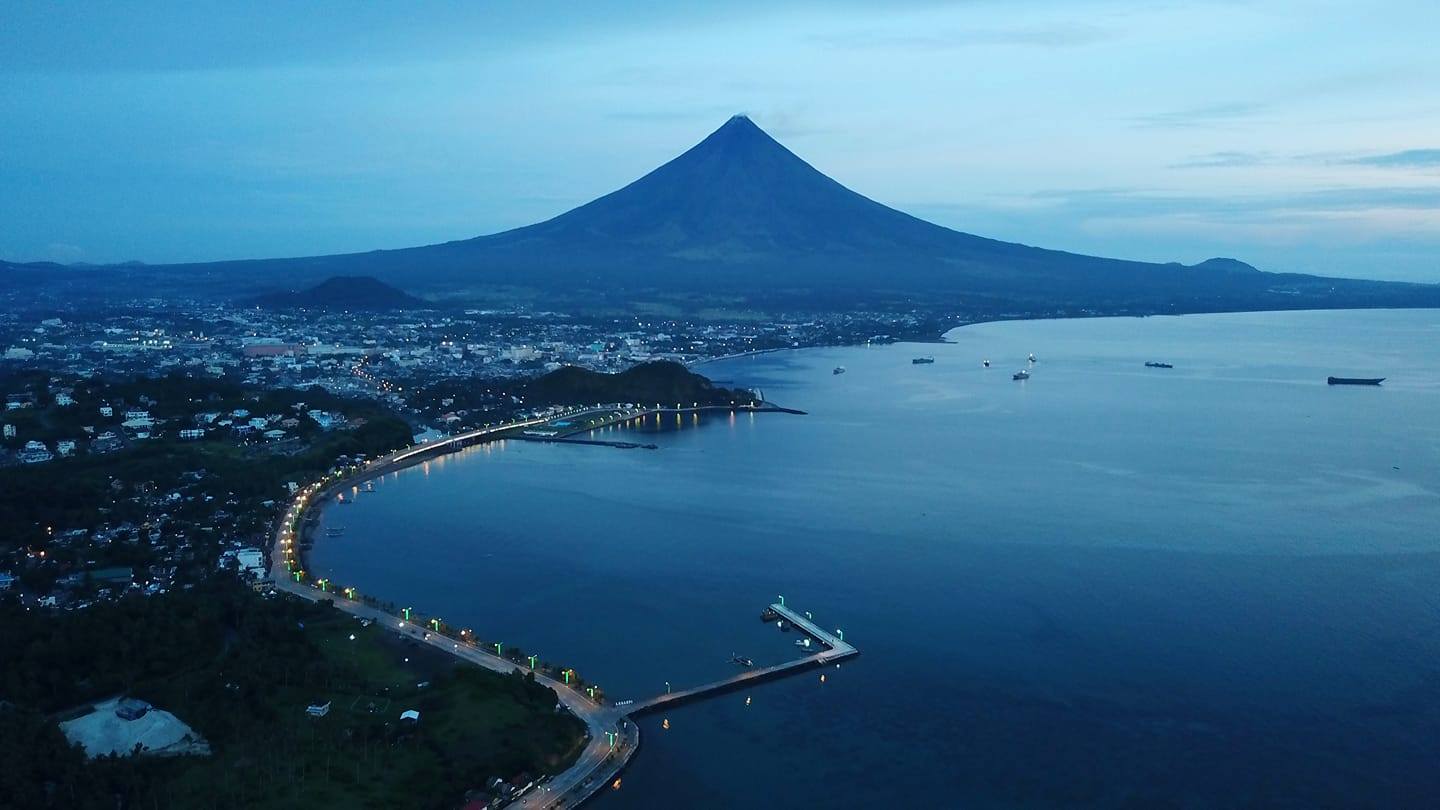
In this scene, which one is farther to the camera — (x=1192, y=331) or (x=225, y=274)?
(x=225, y=274)

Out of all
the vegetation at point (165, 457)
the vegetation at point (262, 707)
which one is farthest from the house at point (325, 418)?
the vegetation at point (262, 707)

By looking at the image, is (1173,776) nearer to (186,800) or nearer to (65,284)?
(186,800)

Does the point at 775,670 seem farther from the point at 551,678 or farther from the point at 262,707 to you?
the point at 262,707

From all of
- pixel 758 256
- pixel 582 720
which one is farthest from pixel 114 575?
pixel 758 256

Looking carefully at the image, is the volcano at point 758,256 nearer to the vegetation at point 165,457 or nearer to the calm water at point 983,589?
the vegetation at point 165,457

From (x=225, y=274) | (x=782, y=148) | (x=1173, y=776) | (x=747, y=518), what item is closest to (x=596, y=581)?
(x=747, y=518)

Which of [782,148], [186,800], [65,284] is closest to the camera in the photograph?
[186,800]
